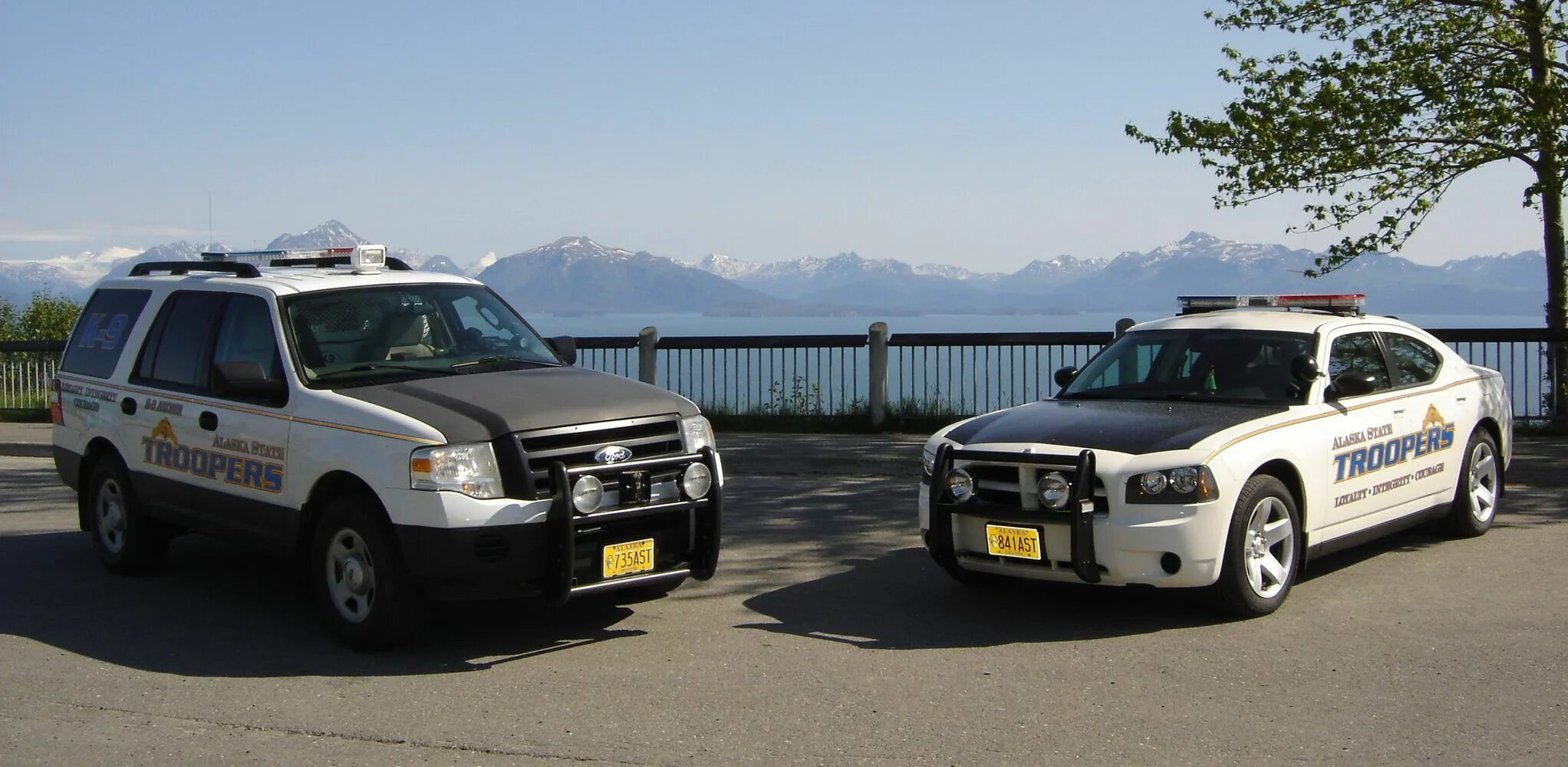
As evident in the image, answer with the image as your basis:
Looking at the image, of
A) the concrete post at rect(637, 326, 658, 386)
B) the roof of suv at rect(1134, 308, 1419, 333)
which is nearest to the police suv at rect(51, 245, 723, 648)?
the roof of suv at rect(1134, 308, 1419, 333)

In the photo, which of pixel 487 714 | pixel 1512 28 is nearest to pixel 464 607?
pixel 487 714

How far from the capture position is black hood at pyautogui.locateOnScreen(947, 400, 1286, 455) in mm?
7125

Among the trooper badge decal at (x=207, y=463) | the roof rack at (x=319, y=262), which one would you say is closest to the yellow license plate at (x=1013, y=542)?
the trooper badge decal at (x=207, y=463)

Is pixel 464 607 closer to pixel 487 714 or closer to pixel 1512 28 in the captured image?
pixel 487 714

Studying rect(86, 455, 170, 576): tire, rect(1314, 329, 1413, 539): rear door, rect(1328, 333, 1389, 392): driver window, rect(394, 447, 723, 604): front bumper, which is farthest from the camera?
rect(86, 455, 170, 576): tire

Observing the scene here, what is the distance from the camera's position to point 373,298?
26.3 feet

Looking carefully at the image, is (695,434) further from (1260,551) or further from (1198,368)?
(1198,368)

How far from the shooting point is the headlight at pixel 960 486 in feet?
24.2

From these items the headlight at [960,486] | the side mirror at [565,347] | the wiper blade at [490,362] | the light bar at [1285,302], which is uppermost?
the light bar at [1285,302]

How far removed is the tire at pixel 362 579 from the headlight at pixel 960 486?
8.96ft

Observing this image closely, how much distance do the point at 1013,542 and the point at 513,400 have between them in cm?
257

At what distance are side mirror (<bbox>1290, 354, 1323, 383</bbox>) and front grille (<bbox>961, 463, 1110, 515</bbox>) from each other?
1701 mm

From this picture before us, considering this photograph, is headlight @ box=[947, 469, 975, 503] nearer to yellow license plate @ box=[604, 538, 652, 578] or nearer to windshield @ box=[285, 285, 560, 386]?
yellow license plate @ box=[604, 538, 652, 578]

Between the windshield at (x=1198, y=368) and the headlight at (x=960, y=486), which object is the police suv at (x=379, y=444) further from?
the windshield at (x=1198, y=368)
